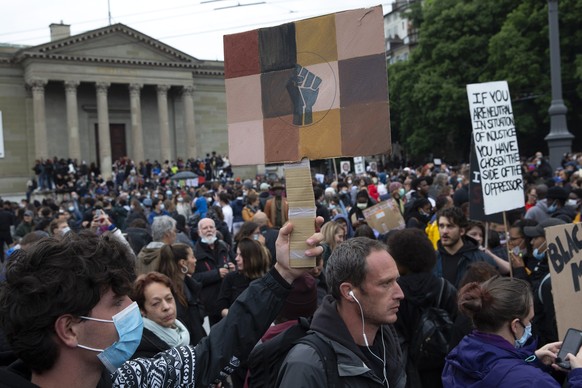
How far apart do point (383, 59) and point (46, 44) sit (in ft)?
147

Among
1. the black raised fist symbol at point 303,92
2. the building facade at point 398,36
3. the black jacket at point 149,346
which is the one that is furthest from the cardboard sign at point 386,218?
the building facade at point 398,36

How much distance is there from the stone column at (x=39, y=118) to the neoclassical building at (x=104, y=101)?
2.6 inches

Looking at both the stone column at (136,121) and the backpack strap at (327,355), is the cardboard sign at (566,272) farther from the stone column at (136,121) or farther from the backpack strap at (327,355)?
the stone column at (136,121)

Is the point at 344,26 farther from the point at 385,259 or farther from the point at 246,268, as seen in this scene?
the point at 246,268

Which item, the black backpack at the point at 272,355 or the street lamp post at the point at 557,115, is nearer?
the black backpack at the point at 272,355

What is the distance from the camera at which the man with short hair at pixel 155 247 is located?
18.4ft

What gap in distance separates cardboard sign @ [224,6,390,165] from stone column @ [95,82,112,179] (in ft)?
144

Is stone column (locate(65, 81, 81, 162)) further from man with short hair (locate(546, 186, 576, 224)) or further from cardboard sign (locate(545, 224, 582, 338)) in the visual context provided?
cardboard sign (locate(545, 224, 582, 338))

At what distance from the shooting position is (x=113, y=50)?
4584 centimetres

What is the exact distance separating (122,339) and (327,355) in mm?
894

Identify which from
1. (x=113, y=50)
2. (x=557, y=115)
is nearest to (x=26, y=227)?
(x=557, y=115)

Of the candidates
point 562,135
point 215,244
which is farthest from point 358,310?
point 562,135

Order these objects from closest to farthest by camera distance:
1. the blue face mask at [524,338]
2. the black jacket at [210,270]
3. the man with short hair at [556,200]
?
1. the blue face mask at [524,338]
2. the black jacket at [210,270]
3. the man with short hair at [556,200]

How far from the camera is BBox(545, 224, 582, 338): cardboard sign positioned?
3693mm
